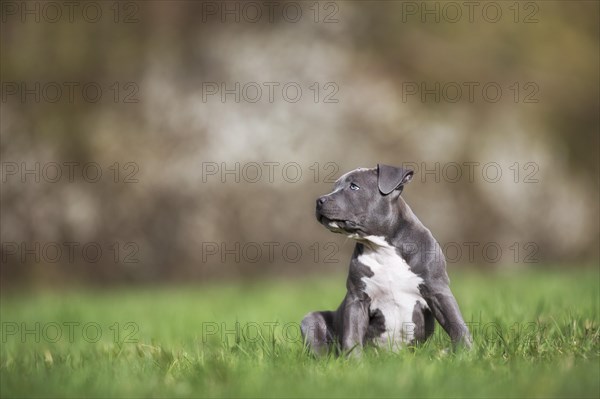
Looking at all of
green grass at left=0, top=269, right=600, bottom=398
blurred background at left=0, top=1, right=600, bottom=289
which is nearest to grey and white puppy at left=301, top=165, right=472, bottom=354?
green grass at left=0, top=269, right=600, bottom=398

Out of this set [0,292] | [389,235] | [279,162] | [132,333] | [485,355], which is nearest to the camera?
[485,355]

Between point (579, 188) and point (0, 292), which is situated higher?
point (579, 188)

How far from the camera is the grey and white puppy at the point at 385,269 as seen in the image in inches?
223

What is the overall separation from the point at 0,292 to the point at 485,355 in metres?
11.8

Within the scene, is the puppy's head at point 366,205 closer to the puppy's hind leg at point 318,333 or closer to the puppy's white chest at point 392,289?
the puppy's white chest at point 392,289

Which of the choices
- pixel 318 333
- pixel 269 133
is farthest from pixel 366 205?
pixel 269 133

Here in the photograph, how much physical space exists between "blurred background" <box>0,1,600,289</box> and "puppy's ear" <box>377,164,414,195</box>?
9.30 m

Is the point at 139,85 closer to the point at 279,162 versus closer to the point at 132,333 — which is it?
the point at 279,162

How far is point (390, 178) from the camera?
229 inches

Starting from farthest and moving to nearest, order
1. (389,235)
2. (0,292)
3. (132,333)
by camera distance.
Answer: (0,292), (132,333), (389,235)

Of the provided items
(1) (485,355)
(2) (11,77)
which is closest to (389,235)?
(1) (485,355)

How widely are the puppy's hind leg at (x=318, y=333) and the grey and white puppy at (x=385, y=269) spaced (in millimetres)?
11

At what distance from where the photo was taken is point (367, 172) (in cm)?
601

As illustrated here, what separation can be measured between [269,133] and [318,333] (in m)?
10.5
